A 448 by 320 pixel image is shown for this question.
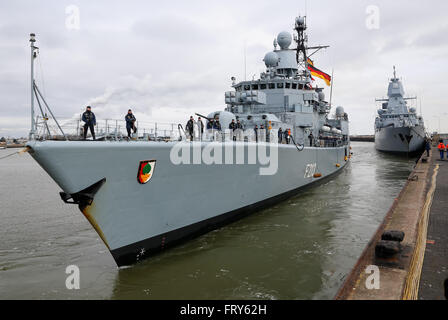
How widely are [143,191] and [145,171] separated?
411mm

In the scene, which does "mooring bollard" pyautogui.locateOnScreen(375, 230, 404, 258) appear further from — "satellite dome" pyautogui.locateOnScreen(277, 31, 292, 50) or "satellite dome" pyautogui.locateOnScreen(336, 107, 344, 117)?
"satellite dome" pyautogui.locateOnScreen(336, 107, 344, 117)

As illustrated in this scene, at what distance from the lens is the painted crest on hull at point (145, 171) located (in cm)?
620

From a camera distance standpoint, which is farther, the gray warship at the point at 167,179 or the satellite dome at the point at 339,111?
the satellite dome at the point at 339,111

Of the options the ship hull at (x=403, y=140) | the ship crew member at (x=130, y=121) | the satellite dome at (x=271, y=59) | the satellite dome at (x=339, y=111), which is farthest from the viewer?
the ship hull at (x=403, y=140)

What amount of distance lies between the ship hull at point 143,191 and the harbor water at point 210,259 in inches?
17.8

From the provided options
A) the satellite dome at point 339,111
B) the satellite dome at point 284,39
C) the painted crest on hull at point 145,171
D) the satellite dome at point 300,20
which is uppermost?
the satellite dome at point 300,20

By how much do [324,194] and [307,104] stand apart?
Result: 4708mm

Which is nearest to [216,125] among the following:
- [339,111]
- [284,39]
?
[284,39]

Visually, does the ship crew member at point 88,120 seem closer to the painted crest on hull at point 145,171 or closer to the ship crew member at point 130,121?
the ship crew member at point 130,121

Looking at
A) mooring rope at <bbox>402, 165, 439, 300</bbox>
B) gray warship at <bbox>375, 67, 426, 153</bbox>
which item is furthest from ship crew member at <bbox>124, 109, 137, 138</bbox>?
gray warship at <bbox>375, 67, 426, 153</bbox>

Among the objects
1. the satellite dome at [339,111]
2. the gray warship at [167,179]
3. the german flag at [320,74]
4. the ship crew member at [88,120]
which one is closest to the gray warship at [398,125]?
the satellite dome at [339,111]

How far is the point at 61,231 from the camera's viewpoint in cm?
922

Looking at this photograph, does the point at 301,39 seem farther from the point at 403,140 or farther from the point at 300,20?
the point at 403,140
